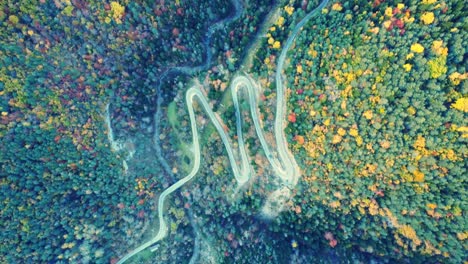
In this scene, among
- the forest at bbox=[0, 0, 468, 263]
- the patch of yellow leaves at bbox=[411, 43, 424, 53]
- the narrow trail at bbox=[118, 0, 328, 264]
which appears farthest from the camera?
the narrow trail at bbox=[118, 0, 328, 264]

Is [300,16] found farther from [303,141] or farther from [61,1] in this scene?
[61,1]

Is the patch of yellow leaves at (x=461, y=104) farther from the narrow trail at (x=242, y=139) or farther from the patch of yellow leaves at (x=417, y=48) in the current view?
the narrow trail at (x=242, y=139)

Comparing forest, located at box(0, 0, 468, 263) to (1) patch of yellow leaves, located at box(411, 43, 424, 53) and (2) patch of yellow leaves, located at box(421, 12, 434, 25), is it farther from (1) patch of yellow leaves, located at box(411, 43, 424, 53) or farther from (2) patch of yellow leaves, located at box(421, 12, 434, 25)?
(2) patch of yellow leaves, located at box(421, 12, 434, 25)

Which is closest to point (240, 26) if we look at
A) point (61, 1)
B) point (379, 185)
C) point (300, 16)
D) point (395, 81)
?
point (300, 16)

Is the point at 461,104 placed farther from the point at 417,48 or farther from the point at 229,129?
the point at 229,129

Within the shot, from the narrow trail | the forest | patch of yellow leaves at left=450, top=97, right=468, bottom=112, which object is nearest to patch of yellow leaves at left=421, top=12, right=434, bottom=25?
the forest

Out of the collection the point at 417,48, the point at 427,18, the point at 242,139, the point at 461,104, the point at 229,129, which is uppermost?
the point at 229,129

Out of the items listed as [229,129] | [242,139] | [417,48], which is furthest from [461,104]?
[229,129]

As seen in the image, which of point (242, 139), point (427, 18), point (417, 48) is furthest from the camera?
point (242, 139)
